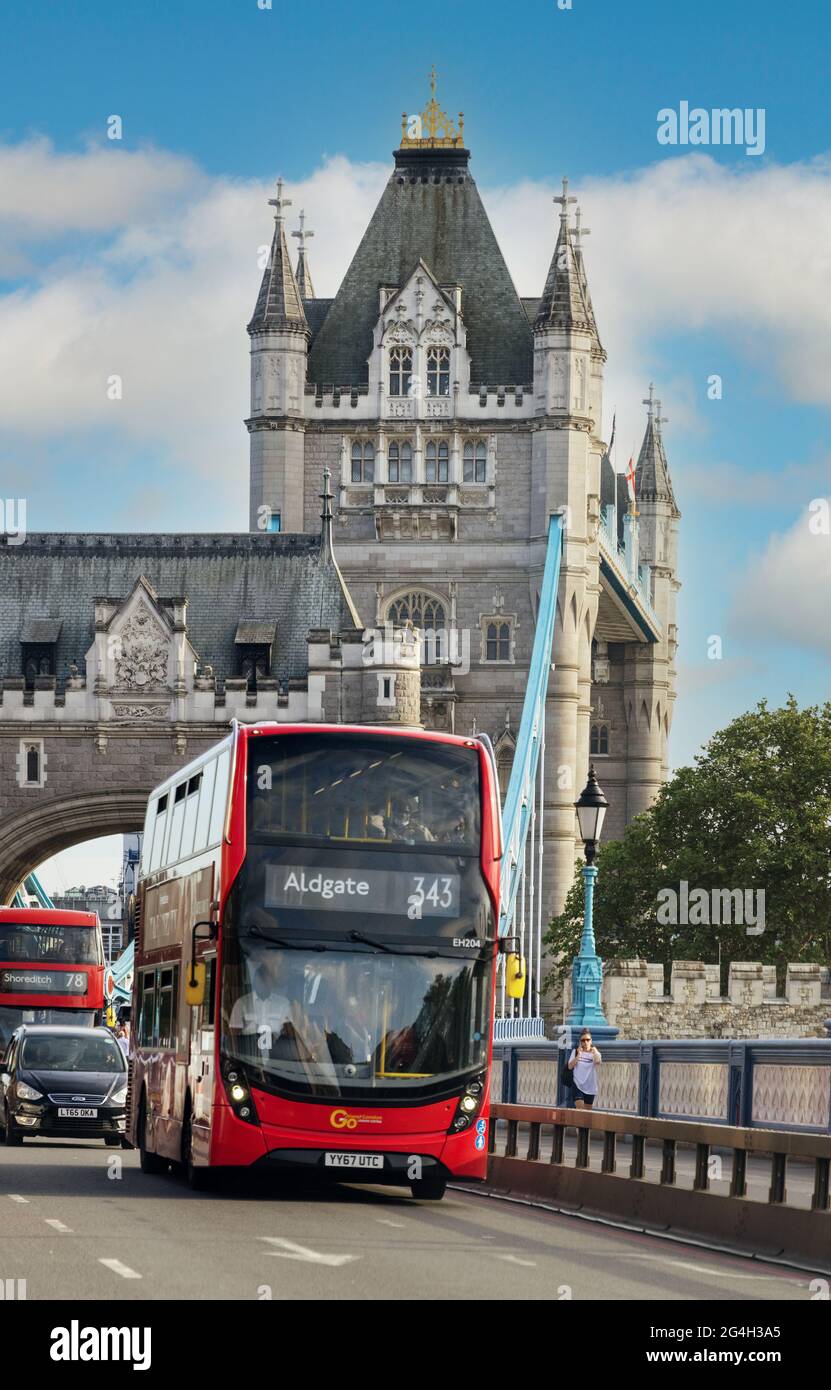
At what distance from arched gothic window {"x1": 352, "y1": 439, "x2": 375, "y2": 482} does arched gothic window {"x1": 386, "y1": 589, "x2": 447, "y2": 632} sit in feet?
14.0

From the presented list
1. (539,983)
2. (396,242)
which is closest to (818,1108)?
(539,983)

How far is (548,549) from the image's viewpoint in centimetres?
8606

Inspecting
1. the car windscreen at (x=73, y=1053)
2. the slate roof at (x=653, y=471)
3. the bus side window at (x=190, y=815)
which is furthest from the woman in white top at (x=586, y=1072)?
the slate roof at (x=653, y=471)

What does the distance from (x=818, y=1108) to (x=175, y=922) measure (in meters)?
6.37

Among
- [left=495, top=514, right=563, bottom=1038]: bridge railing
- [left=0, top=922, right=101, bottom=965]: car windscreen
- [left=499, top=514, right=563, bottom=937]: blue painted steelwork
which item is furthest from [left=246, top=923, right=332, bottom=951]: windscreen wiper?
[left=495, top=514, right=563, bottom=1038]: bridge railing

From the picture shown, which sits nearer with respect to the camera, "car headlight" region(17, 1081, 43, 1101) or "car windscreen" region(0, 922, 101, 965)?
"car headlight" region(17, 1081, 43, 1101)

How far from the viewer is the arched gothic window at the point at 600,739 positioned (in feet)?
356

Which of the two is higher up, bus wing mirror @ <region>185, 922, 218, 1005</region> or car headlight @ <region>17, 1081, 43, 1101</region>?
bus wing mirror @ <region>185, 922, 218, 1005</region>

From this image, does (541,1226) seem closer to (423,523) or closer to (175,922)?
(175,922)

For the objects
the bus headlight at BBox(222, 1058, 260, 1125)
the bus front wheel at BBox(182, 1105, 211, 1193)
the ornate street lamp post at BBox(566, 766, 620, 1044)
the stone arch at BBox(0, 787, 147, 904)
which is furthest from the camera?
the stone arch at BBox(0, 787, 147, 904)

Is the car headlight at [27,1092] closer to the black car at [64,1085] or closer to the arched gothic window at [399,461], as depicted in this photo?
the black car at [64,1085]

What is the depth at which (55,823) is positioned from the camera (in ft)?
234
